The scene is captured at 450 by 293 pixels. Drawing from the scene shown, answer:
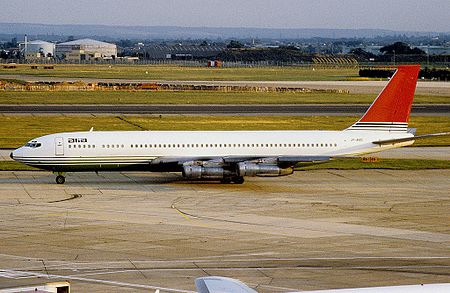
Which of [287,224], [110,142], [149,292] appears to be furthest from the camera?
[110,142]

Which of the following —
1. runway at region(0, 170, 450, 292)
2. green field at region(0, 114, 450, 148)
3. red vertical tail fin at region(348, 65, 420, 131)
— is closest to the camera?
runway at region(0, 170, 450, 292)

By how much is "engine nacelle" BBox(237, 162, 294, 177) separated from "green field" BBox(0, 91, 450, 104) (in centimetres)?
6345

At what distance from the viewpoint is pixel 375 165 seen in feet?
212

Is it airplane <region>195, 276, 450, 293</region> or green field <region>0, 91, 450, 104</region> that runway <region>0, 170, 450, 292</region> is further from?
green field <region>0, 91, 450, 104</region>

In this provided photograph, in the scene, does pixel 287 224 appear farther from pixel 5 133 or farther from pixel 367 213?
pixel 5 133

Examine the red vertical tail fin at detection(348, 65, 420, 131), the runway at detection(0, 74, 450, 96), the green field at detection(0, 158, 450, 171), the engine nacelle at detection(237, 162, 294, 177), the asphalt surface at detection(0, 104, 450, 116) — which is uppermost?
the red vertical tail fin at detection(348, 65, 420, 131)

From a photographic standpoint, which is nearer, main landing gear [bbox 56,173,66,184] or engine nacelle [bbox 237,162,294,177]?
engine nacelle [bbox 237,162,294,177]

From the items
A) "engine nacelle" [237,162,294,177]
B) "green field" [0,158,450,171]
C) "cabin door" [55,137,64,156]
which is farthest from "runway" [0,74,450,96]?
"cabin door" [55,137,64,156]

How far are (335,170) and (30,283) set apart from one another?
34.7 m

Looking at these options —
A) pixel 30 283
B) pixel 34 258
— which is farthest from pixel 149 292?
pixel 34 258

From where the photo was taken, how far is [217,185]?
55.8 metres

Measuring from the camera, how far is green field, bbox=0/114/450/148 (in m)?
82.8

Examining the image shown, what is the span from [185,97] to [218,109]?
65.4 feet

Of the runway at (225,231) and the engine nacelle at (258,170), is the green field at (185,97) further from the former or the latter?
the engine nacelle at (258,170)
